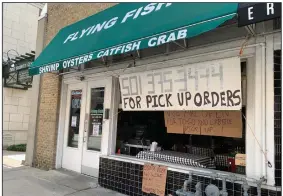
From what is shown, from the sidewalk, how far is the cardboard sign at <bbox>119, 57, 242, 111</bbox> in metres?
1.99

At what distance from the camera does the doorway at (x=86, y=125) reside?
6.53 m

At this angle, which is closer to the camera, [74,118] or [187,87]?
[187,87]

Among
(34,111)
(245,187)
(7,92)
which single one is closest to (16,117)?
(7,92)

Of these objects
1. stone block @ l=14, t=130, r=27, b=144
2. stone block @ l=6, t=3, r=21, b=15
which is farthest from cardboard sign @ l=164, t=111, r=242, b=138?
stone block @ l=6, t=3, r=21, b=15

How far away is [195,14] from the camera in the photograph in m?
3.94

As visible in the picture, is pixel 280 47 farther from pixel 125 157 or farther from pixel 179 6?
pixel 125 157

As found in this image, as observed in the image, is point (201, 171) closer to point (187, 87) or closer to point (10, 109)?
point (187, 87)

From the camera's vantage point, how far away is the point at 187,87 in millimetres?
4598

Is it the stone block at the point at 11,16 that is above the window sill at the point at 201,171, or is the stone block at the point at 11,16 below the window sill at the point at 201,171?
above

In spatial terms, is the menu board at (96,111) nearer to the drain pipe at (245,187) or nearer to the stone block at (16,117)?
the drain pipe at (245,187)

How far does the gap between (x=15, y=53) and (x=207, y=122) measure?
1256 cm

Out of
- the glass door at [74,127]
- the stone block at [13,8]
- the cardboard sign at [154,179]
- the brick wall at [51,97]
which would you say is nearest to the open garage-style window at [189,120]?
the cardboard sign at [154,179]

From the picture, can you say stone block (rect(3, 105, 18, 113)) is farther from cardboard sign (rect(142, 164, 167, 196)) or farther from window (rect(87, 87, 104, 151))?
cardboard sign (rect(142, 164, 167, 196))

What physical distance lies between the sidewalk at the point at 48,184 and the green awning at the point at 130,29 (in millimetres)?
2638
